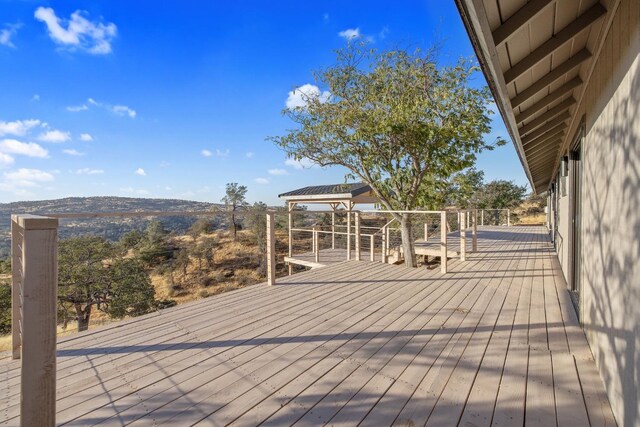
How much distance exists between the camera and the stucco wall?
4.17 ft

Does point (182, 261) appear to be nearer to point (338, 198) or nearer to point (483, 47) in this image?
point (338, 198)

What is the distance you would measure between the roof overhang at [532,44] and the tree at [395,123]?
2620 mm

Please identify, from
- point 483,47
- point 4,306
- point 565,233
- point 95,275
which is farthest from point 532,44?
point 4,306

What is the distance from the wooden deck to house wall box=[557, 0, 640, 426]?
278 millimetres

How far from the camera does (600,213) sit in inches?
76.7

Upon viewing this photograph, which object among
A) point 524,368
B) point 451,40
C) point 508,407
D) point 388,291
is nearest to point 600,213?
point 524,368

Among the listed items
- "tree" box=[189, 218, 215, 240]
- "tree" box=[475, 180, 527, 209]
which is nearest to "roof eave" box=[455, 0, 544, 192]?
"tree" box=[189, 218, 215, 240]

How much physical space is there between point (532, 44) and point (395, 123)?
358cm

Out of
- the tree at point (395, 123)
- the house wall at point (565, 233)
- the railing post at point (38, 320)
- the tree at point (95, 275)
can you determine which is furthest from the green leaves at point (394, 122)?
the tree at point (95, 275)

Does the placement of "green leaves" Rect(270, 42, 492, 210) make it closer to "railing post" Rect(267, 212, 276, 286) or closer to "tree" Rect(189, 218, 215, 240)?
"railing post" Rect(267, 212, 276, 286)

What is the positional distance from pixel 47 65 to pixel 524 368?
55.1 feet

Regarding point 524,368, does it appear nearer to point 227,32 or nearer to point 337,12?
point 337,12

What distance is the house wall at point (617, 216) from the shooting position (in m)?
1.27

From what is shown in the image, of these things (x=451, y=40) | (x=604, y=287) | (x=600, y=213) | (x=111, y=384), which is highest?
(x=451, y=40)
